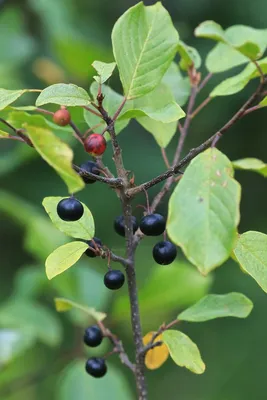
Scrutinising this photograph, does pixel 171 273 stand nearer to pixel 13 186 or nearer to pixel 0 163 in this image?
pixel 0 163

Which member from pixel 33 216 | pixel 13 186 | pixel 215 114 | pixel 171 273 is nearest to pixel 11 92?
pixel 171 273

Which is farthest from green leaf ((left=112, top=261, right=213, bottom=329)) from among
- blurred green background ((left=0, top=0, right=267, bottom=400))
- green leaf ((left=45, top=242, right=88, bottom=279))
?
green leaf ((left=45, top=242, right=88, bottom=279))

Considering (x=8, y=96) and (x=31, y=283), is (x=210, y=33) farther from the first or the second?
(x=31, y=283)

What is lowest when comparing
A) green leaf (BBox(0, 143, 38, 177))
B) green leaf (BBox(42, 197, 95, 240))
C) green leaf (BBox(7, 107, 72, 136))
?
green leaf (BBox(0, 143, 38, 177))

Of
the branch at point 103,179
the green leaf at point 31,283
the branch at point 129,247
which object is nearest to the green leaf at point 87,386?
the green leaf at point 31,283

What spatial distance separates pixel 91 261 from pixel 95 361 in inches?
47.6

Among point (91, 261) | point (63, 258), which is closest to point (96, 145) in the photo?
point (63, 258)

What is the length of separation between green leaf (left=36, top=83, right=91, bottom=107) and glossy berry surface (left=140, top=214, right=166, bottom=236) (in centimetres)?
17

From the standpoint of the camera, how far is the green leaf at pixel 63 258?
884 mm

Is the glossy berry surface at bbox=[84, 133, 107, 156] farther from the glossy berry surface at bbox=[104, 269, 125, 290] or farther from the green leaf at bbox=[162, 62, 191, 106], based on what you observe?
the green leaf at bbox=[162, 62, 191, 106]

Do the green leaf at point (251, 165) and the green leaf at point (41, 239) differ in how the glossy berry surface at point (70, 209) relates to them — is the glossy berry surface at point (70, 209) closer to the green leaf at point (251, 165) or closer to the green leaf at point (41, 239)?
the green leaf at point (251, 165)

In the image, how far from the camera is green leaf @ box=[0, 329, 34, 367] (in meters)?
1.63

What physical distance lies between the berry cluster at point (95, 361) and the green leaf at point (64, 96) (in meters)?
0.42

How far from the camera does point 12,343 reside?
1.66 meters
